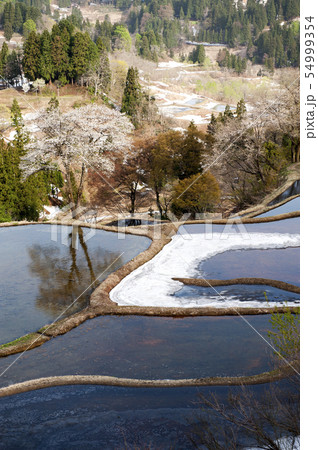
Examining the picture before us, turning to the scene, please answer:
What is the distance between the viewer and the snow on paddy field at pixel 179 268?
13516 mm

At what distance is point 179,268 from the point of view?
53.4 ft

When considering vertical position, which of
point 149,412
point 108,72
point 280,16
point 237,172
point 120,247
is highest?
point 280,16

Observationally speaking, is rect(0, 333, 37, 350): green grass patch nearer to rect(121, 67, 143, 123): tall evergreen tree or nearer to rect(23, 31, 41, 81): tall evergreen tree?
rect(121, 67, 143, 123): tall evergreen tree

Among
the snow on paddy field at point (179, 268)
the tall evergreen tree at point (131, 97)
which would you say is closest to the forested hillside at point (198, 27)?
the tall evergreen tree at point (131, 97)

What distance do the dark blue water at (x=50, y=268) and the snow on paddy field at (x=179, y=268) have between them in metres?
1.03

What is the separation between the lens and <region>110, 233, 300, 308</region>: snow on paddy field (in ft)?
44.3

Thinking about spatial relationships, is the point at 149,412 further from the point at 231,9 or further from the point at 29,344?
the point at 231,9

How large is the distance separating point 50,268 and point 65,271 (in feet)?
1.94

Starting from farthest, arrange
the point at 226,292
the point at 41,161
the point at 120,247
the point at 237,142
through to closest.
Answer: the point at 237,142 → the point at 41,161 → the point at 120,247 → the point at 226,292

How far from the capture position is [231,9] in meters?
175

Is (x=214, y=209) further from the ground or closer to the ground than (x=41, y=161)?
closer to the ground

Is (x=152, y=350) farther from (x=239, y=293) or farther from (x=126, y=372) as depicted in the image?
(x=239, y=293)

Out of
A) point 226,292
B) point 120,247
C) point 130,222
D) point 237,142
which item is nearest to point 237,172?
point 237,142
